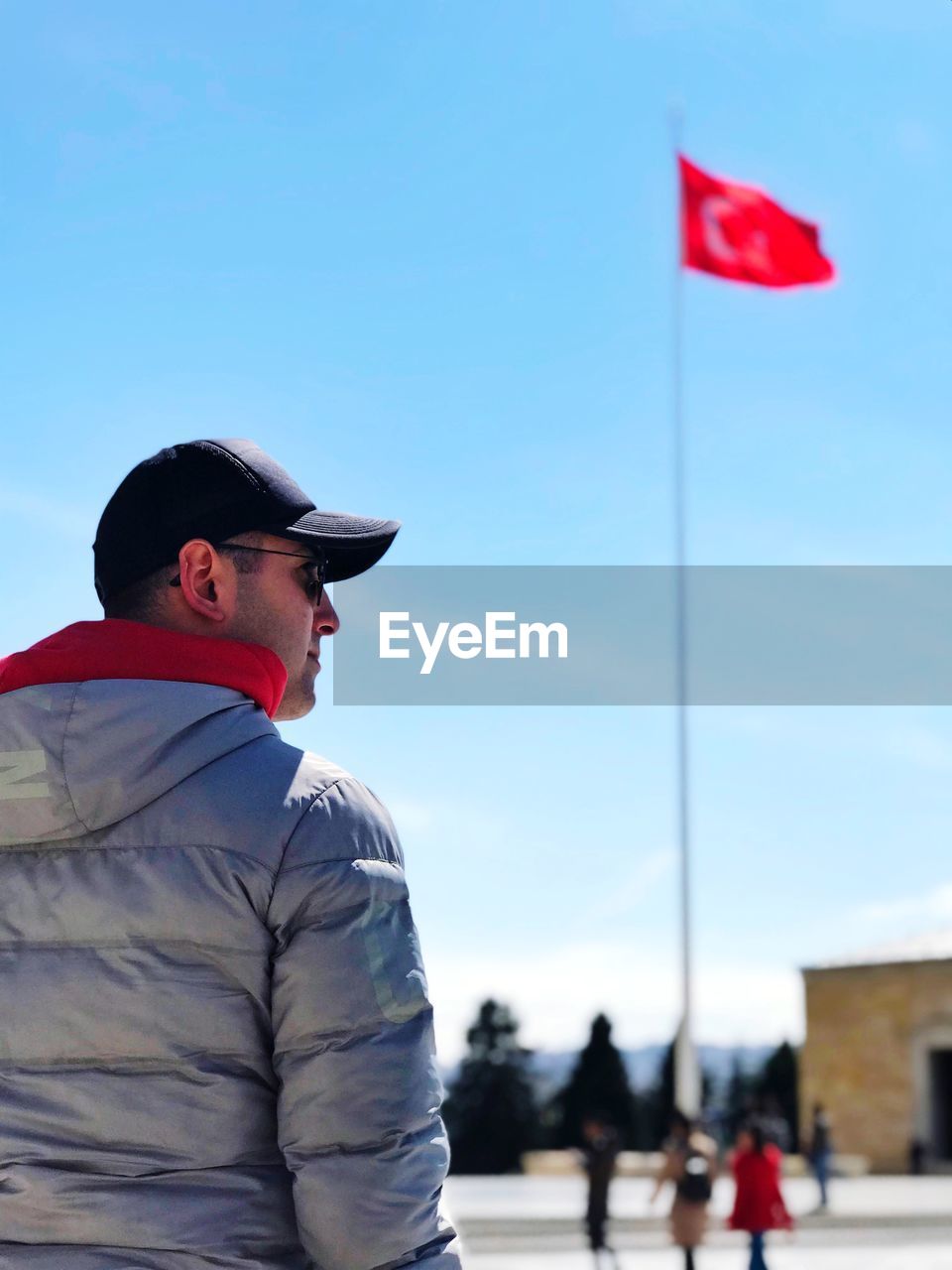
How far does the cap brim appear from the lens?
194 centimetres

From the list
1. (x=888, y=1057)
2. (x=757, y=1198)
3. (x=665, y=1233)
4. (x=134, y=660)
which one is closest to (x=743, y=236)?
(x=757, y=1198)

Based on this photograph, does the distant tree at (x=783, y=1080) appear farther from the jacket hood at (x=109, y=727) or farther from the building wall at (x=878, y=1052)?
the jacket hood at (x=109, y=727)

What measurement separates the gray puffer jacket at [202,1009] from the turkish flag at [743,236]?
68.5 ft

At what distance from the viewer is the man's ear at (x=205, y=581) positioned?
1883 mm

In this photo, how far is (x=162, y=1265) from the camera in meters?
1.54

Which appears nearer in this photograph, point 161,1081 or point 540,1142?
point 161,1081

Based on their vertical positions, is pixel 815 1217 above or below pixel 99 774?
below

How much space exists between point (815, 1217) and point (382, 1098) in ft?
79.6

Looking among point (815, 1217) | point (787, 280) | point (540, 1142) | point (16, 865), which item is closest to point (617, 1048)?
point (540, 1142)

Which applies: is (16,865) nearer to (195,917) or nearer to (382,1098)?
(195,917)

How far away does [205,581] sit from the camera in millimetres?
1891

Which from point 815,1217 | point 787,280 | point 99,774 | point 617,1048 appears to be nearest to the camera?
point 99,774

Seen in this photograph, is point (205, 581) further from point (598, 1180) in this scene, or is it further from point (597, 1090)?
point (597, 1090)

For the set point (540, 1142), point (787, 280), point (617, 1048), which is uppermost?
point (787, 280)
